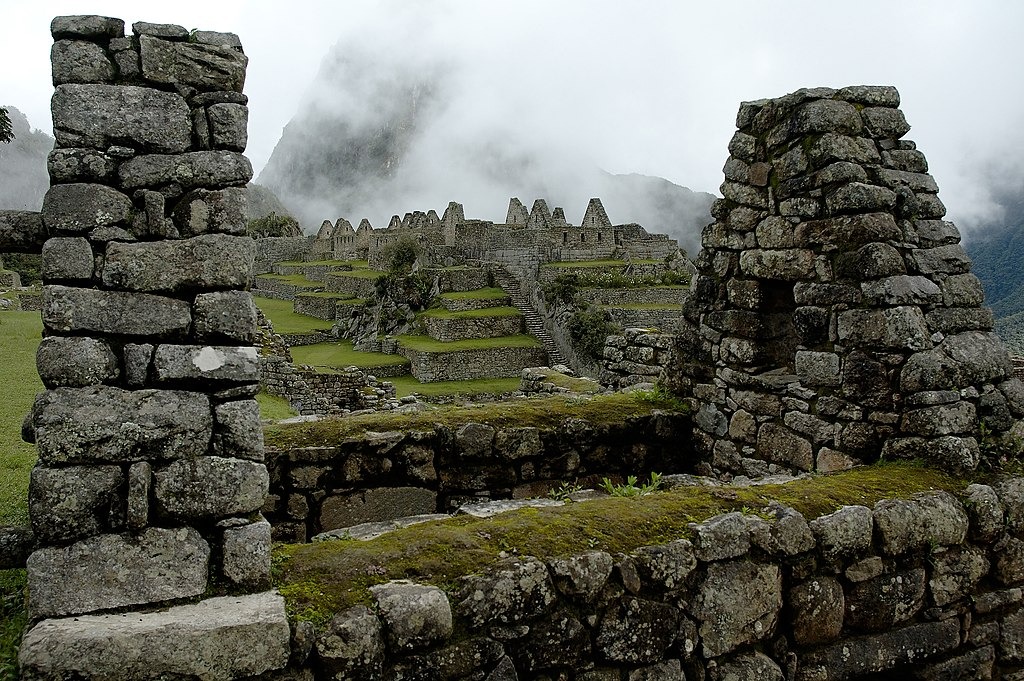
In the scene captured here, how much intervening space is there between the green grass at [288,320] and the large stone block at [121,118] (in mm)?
34264

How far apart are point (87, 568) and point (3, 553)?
105 centimetres

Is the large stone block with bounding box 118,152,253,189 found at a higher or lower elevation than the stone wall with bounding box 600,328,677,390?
higher

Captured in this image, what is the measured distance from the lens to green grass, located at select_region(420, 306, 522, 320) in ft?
125

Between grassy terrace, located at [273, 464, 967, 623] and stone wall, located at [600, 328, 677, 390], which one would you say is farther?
stone wall, located at [600, 328, 677, 390]

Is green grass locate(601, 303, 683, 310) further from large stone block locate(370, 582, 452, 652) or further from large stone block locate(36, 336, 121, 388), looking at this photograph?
large stone block locate(36, 336, 121, 388)

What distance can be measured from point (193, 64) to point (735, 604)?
395cm

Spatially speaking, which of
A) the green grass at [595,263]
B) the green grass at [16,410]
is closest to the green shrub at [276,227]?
the green grass at [595,263]

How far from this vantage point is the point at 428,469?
649 cm

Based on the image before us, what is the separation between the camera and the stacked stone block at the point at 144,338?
355 cm

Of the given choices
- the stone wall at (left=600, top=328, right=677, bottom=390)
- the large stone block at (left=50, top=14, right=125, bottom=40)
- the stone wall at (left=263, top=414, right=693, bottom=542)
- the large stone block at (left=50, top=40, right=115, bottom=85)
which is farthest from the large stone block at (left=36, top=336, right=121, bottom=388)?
the stone wall at (left=600, top=328, right=677, bottom=390)

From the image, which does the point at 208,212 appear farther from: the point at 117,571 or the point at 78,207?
the point at 117,571

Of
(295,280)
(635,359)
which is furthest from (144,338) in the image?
(295,280)

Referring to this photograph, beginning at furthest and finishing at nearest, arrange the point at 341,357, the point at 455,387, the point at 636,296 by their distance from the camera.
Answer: the point at 636,296, the point at 341,357, the point at 455,387

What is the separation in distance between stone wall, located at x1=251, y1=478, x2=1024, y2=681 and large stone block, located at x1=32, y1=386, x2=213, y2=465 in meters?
1.11
